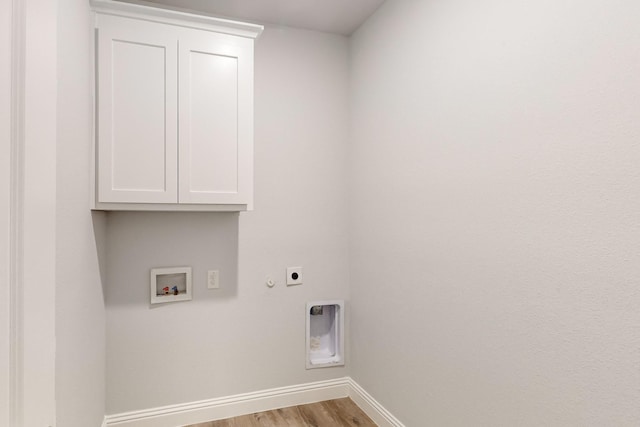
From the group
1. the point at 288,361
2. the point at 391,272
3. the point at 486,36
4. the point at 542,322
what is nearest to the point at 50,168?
the point at 542,322

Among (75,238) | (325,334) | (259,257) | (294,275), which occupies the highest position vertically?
(75,238)

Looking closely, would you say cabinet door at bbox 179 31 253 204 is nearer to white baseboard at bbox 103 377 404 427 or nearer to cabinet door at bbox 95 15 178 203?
cabinet door at bbox 95 15 178 203

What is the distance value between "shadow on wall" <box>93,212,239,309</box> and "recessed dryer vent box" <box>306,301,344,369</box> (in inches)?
24.1

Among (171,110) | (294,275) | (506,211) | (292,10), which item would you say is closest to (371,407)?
(294,275)

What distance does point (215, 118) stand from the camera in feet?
6.79

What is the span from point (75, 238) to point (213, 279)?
0.94 m

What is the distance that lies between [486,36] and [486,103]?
0.88 feet

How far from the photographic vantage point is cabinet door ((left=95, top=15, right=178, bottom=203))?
187cm

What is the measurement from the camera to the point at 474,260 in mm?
1614

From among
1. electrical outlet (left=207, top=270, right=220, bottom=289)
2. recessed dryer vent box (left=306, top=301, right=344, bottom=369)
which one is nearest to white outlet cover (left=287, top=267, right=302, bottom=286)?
recessed dryer vent box (left=306, top=301, right=344, bottom=369)

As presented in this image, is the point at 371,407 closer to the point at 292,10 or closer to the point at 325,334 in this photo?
the point at 325,334

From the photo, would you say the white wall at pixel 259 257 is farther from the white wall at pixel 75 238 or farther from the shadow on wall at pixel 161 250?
the white wall at pixel 75 238

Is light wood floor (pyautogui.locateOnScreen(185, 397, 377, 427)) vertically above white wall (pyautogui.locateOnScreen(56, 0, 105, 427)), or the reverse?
white wall (pyautogui.locateOnScreen(56, 0, 105, 427))

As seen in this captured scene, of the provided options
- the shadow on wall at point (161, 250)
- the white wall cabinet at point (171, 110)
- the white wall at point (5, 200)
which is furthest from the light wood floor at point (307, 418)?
the white wall at point (5, 200)
